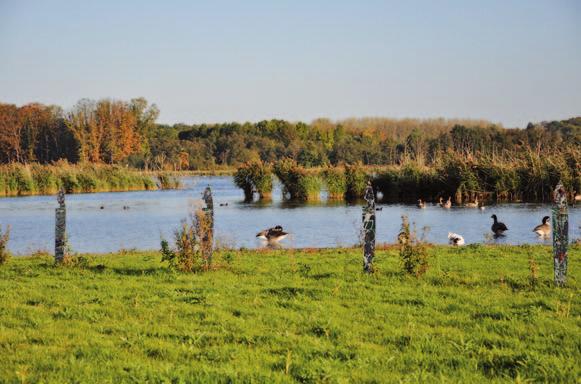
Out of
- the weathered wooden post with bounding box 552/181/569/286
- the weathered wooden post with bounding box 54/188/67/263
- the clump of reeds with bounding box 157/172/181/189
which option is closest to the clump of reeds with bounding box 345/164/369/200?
the clump of reeds with bounding box 157/172/181/189

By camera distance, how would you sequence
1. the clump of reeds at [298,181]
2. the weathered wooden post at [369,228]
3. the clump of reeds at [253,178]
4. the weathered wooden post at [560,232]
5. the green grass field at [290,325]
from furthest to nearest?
the clump of reeds at [253,178]
the clump of reeds at [298,181]
the weathered wooden post at [369,228]
the weathered wooden post at [560,232]
the green grass field at [290,325]

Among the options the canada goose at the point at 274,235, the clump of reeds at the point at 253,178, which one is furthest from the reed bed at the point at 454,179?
the canada goose at the point at 274,235

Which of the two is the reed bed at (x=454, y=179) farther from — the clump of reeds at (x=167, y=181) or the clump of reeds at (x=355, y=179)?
the clump of reeds at (x=167, y=181)

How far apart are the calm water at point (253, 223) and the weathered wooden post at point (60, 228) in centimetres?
409

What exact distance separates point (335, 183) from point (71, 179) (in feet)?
84.8

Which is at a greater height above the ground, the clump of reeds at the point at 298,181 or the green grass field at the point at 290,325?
the clump of reeds at the point at 298,181

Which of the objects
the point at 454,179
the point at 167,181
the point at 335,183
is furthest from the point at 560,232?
the point at 167,181

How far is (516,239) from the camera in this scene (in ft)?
76.0

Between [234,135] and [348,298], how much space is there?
11400 cm

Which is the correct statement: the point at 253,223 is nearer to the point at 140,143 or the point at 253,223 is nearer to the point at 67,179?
the point at 67,179

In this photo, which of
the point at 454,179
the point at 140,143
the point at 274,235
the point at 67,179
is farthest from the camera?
the point at 140,143

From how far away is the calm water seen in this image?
24.1 meters

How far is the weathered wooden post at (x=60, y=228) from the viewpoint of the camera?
14.3m

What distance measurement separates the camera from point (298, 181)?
1937 inches
